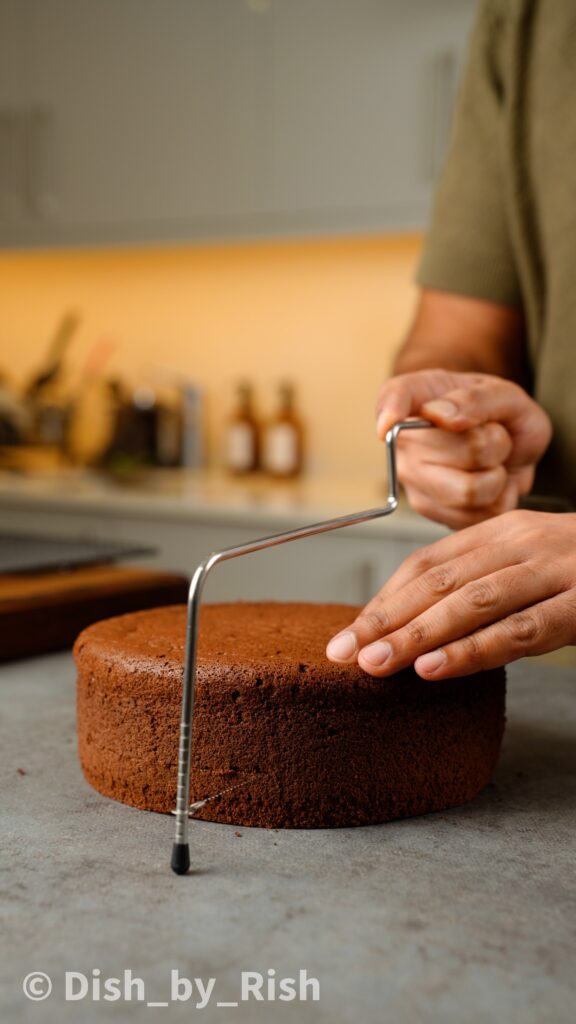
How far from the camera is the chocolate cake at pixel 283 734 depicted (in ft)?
2.18

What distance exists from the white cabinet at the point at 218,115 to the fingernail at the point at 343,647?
6.72 ft

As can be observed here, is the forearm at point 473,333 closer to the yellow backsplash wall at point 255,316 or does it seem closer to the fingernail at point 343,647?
the fingernail at point 343,647

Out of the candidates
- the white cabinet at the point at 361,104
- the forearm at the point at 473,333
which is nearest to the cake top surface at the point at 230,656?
the forearm at the point at 473,333

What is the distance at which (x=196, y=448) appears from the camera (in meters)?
3.16

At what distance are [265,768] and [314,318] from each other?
98.3 inches

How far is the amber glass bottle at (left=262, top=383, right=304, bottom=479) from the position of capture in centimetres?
291

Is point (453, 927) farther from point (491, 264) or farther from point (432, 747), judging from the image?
point (491, 264)

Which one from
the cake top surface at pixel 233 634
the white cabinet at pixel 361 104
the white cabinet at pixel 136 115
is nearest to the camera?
the cake top surface at pixel 233 634

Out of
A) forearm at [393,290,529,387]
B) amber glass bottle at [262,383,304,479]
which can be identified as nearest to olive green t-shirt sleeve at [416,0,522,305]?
forearm at [393,290,529,387]

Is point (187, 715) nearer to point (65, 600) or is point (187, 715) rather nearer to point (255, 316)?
point (65, 600)

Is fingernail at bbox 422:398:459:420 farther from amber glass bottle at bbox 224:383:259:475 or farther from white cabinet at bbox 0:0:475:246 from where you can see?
amber glass bottle at bbox 224:383:259:475

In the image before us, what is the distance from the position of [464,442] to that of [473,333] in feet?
1.66

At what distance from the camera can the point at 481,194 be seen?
1371mm

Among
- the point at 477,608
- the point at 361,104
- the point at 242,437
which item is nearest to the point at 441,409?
the point at 477,608
